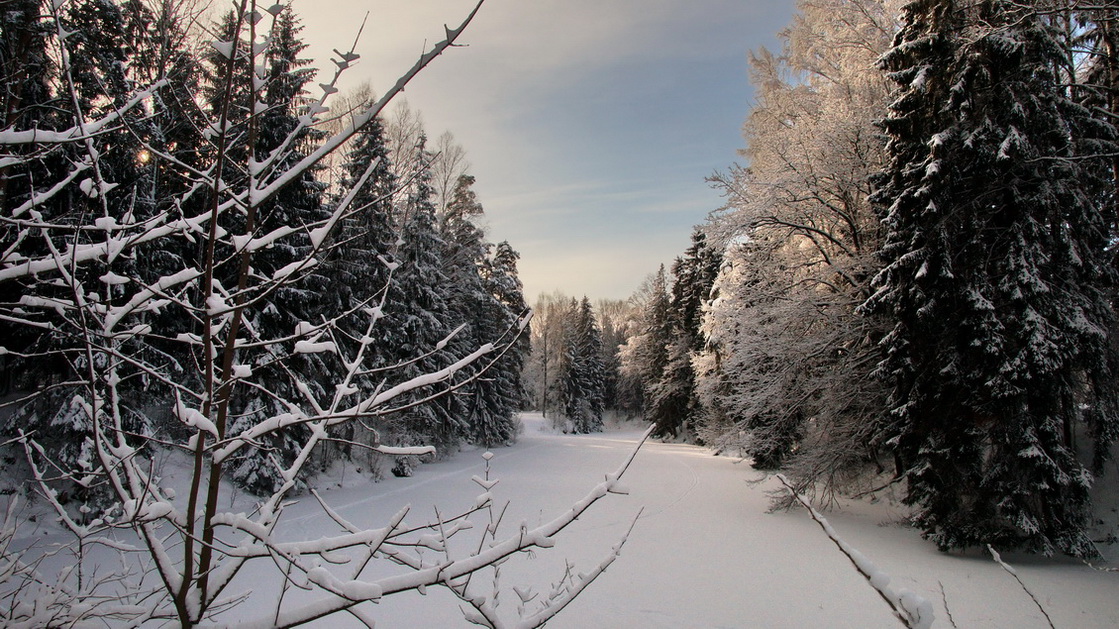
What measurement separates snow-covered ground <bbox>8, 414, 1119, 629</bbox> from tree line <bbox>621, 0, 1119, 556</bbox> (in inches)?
29.5

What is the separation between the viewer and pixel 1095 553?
7.41m

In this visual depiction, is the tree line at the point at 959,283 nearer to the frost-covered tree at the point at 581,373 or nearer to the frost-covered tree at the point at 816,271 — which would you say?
the frost-covered tree at the point at 816,271

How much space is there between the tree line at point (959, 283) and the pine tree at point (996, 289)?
29 mm

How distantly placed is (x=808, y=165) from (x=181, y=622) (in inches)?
487

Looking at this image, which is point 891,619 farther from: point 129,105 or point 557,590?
point 129,105

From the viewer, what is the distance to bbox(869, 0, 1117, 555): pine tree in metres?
7.60

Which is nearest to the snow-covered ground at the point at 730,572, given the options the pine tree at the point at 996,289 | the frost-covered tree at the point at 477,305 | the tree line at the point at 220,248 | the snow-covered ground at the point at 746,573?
the snow-covered ground at the point at 746,573

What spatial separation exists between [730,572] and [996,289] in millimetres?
5492

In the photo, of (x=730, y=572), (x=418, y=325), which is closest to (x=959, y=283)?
(x=730, y=572)

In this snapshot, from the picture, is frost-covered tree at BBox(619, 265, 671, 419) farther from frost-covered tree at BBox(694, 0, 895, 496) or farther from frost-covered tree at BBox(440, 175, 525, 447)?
frost-covered tree at BBox(694, 0, 895, 496)

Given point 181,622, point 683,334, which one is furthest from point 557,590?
point 683,334

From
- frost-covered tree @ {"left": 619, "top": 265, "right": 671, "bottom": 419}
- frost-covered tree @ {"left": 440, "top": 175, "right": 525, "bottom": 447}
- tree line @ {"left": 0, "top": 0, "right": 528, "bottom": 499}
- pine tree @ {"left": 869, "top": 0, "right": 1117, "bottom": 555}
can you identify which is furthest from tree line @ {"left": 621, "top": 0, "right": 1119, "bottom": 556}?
frost-covered tree @ {"left": 619, "top": 265, "right": 671, "bottom": 419}

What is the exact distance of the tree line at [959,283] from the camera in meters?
7.66

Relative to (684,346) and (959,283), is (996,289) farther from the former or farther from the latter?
(684,346)
